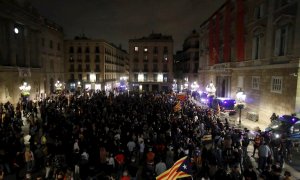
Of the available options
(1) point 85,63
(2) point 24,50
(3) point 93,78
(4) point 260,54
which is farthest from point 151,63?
(4) point 260,54

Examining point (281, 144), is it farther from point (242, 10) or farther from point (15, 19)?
point (15, 19)

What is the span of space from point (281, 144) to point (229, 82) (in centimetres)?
2011

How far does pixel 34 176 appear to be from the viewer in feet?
34.4

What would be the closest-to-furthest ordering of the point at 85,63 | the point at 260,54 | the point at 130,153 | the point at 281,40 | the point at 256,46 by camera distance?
the point at 130,153, the point at 281,40, the point at 260,54, the point at 256,46, the point at 85,63

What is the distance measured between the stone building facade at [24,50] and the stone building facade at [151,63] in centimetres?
2122

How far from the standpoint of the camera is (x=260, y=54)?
23.4m

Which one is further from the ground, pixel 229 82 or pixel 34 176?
pixel 229 82

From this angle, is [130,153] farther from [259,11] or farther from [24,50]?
[24,50]

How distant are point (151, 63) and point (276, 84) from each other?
41245mm

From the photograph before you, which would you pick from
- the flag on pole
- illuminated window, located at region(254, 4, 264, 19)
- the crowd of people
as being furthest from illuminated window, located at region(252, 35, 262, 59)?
the flag on pole

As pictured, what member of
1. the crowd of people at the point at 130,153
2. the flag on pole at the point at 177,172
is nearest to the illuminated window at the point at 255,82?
the crowd of people at the point at 130,153

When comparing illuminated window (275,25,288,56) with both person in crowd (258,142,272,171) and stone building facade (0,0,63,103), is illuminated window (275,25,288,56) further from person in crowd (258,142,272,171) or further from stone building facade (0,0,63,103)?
stone building facade (0,0,63,103)

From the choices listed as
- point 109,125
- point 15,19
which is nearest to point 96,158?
point 109,125

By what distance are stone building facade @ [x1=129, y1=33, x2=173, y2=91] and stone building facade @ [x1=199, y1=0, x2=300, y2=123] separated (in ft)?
78.1
